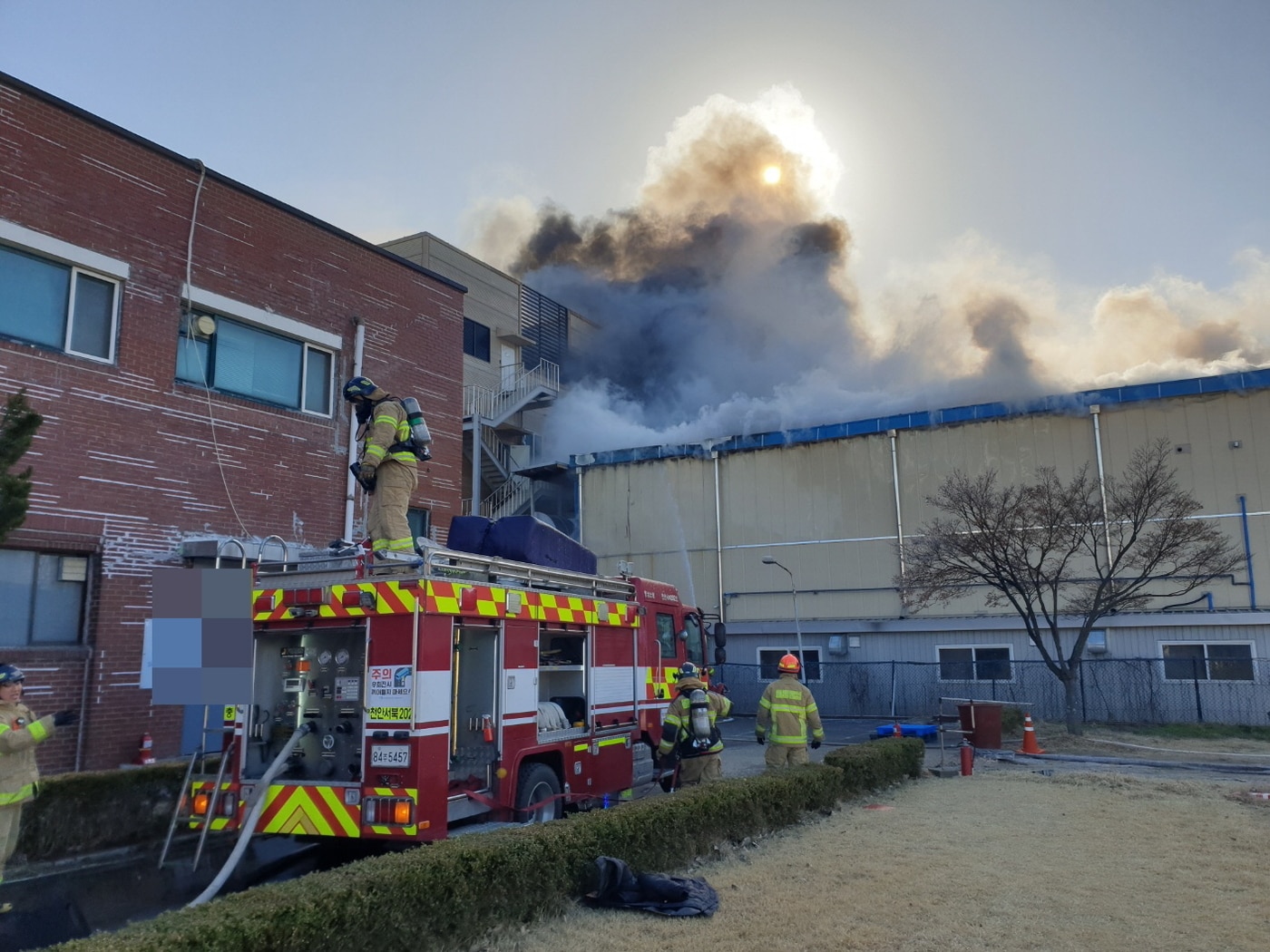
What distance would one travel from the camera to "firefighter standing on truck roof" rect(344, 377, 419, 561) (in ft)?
28.2

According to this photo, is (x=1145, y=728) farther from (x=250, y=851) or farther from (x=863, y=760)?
(x=250, y=851)

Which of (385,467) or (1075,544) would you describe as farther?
(1075,544)

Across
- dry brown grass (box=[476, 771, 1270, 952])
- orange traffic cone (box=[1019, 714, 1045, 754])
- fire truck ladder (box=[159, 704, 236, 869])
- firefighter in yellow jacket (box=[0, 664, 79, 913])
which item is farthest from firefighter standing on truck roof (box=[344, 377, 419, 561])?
orange traffic cone (box=[1019, 714, 1045, 754])

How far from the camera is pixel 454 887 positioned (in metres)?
5.28

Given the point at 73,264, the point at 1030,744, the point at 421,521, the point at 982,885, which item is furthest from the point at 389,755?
the point at 1030,744

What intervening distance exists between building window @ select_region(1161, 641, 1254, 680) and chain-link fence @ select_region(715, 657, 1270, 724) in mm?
41

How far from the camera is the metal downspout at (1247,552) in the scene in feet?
67.2

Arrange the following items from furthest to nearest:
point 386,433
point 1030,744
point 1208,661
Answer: point 1208,661 < point 1030,744 < point 386,433

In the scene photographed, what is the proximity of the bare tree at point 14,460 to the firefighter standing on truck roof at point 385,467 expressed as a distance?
2.49m

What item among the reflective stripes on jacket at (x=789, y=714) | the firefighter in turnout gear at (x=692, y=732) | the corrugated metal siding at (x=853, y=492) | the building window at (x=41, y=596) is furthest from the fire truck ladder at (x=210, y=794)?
the corrugated metal siding at (x=853, y=492)

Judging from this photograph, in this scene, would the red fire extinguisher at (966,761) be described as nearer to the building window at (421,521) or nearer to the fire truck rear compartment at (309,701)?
the fire truck rear compartment at (309,701)

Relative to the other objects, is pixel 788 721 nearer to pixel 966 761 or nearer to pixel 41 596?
pixel 966 761

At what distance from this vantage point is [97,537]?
11148 millimetres

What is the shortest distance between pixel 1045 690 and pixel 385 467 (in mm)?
17511
